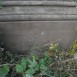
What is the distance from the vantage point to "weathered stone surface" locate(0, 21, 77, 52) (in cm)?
332

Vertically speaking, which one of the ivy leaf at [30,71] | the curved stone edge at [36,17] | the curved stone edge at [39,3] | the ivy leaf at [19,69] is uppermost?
the curved stone edge at [39,3]

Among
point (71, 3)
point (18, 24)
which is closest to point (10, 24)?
point (18, 24)

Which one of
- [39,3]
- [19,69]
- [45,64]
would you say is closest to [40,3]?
[39,3]

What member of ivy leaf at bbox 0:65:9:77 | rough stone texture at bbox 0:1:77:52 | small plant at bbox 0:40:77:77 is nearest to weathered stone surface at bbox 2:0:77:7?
rough stone texture at bbox 0:1:77:52

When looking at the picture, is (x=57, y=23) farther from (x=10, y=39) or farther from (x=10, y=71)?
(x=10, y=71)

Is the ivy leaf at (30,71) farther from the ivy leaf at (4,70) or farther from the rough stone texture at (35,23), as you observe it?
the rough stone texture at (35,23)

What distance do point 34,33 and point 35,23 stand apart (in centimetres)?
16

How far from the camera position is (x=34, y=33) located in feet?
11.1

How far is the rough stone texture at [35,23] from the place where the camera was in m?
3.23

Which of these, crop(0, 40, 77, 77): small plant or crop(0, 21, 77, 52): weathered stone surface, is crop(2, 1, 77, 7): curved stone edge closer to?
crop(0, 21, 77, 52): weathered stone surface

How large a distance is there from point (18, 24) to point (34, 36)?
0.32 m

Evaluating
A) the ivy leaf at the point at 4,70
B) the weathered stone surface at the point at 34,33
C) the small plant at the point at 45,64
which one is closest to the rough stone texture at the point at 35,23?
the weathered stone surface at the point at 34,33

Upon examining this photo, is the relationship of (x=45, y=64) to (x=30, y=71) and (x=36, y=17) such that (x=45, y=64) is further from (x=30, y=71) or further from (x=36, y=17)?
(x=36, y=17)

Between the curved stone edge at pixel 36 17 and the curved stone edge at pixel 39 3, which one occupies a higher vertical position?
the curved stone edge at pixel 39 3
